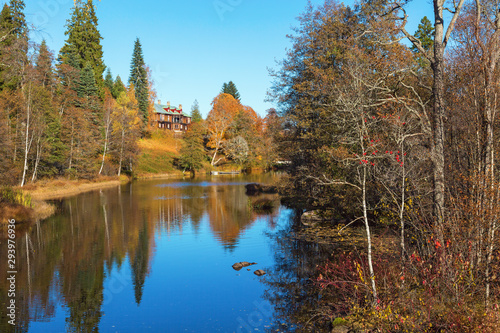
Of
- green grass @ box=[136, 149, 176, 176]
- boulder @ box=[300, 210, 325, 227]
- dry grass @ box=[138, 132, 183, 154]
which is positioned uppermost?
dry grass @ box=[138, 132, 183, 154]

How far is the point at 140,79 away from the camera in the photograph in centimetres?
8306

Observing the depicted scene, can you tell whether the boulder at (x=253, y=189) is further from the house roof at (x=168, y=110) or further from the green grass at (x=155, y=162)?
the house roof at (x=168, y=110)

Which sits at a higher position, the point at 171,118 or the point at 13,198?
the point at 171,118

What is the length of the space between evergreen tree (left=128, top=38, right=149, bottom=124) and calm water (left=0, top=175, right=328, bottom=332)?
186ft

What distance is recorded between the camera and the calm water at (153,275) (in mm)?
10609

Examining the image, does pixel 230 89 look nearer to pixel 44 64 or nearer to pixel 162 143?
pixel 162 143

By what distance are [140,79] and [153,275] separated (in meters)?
76.6

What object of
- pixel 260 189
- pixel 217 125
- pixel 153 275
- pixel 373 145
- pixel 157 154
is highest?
pixel 217 125

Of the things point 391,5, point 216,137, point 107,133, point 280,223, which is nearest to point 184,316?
point 391,5

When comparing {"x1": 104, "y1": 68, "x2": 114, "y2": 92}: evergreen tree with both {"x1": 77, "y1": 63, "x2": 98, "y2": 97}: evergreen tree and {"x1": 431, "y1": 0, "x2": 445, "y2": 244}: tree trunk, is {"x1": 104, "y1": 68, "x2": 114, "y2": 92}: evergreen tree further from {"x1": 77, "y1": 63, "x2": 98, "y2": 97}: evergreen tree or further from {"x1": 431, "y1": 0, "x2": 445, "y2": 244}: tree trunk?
{"x1": 431, "y1": 0, "x2": 445, "y2": 244}: tree trunk

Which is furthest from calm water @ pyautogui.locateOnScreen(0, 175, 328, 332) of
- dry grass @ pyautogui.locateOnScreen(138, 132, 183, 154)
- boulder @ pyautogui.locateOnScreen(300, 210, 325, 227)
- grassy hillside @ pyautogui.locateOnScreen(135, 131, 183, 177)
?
dry grass @ pyautogui.locateOnScreen(138, 132, 183, 154)

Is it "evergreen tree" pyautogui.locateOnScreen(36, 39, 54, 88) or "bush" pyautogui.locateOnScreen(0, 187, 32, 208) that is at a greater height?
"evergreen tree" pyautogui.locateOnScreen(36, 39, 54, 88)

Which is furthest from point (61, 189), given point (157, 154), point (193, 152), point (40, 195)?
point (157, 154)

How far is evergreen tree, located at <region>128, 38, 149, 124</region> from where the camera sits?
79875 millimetres
